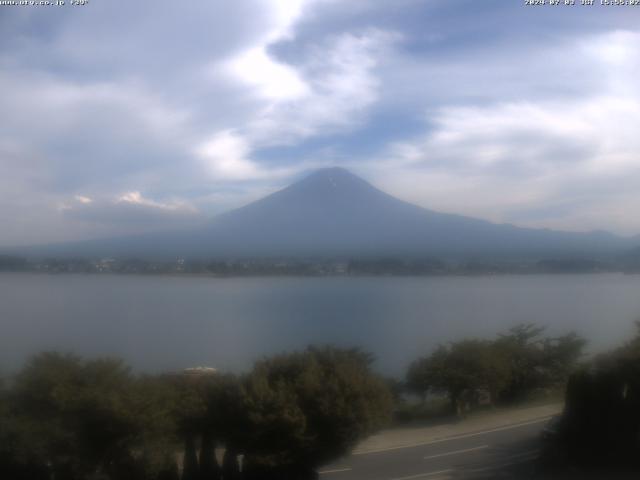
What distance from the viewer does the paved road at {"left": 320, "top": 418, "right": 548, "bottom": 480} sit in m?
7.90

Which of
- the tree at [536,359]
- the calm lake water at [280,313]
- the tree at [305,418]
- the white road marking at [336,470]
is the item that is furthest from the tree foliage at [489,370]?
the tree at [305,418]

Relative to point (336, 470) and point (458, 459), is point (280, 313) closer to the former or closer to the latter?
point (336, 470)

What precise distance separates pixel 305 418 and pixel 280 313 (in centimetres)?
1400

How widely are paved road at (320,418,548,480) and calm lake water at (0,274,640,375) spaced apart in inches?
82.9

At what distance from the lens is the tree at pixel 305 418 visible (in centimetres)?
751

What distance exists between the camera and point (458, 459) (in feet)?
28.3

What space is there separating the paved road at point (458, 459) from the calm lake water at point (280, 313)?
6.90ft

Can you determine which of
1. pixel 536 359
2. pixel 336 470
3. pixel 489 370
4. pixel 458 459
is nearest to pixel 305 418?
pixel 336 470

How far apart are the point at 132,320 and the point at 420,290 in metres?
14.6

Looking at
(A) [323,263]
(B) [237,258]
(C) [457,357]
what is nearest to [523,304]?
(A) [323,263]

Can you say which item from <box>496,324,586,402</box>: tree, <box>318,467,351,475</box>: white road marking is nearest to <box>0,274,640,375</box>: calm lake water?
<box>496,324,586,402</box>: tree

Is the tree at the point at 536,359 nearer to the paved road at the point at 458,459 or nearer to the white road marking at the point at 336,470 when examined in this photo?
the paved road at the point at 458,459

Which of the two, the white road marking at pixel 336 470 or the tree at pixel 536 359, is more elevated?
the tree at pixel 536 359

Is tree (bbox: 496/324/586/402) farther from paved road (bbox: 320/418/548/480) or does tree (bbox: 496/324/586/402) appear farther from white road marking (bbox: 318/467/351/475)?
white road marking (bbox: 318/467/351/475)
